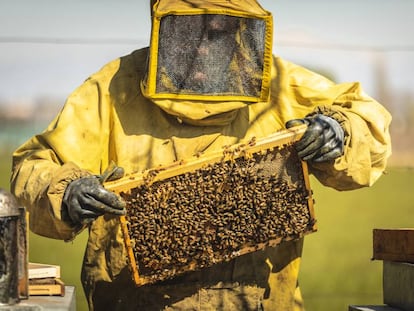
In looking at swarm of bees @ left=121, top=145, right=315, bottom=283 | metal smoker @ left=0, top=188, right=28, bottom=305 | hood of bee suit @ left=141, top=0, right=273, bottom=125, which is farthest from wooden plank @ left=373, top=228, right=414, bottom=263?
metal smoker @ left=0, top=188, right=28, bottom=305

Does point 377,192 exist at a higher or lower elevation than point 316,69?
lower

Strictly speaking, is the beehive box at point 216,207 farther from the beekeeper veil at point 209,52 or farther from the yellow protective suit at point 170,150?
the beekeeper veil at point 209,52

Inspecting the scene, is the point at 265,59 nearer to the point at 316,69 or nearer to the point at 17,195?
the point at 17,195

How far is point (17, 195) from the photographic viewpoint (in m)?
5.67

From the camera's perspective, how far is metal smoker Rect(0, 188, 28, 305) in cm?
492

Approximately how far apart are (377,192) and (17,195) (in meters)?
4.79

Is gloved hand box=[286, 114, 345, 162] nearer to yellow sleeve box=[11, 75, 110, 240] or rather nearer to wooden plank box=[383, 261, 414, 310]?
wooden plank box=[383, 261, 414, 310]

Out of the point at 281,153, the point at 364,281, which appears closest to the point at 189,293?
the point at 281,153

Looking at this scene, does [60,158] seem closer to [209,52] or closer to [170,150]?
[170,150]

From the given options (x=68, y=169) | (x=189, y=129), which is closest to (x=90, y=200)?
(x=68, y=169)

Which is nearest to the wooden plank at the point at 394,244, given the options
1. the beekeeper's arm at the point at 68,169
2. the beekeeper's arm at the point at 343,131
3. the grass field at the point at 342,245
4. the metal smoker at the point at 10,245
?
the beekeeper's arm at the point at 343,131

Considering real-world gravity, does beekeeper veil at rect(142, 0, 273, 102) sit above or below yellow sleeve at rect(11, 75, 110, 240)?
above

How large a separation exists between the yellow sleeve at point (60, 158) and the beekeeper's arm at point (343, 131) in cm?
90

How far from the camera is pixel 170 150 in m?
5.88
